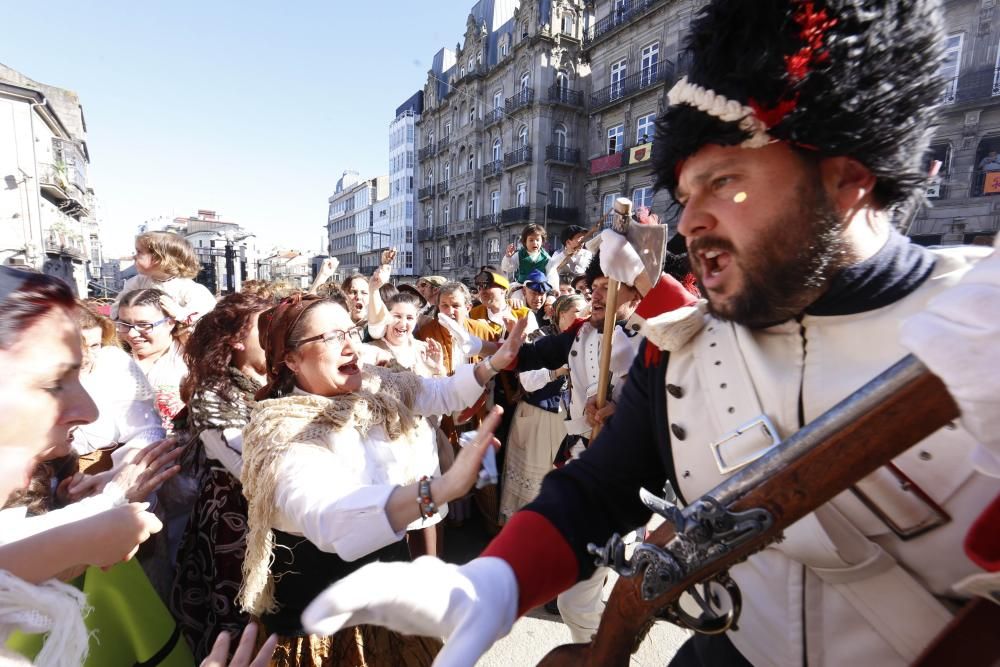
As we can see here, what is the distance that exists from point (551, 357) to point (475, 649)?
8.64 feet

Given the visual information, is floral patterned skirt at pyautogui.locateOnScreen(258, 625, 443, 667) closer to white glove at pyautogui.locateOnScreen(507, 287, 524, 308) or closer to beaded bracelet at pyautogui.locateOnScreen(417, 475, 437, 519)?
beaded bracelet at pyautogui.locateOnScreen(417, 475, 437, 519)

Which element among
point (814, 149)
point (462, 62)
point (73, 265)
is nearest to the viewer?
point (814, 149)

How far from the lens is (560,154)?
26125mm

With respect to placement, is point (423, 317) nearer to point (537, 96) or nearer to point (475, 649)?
point (475, 649)

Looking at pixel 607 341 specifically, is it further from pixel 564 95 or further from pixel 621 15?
pixel 564 95

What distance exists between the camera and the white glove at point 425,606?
2.71 ft

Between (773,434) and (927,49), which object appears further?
(927,49)

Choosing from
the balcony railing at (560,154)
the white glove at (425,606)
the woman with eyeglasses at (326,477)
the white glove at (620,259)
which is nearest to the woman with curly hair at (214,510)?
the woman with eyeglasses at (326,477)

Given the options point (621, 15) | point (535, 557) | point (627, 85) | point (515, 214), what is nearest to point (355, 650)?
point (535, 557)

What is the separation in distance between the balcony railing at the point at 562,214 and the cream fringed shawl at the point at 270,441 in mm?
25612

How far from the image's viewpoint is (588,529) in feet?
3.90

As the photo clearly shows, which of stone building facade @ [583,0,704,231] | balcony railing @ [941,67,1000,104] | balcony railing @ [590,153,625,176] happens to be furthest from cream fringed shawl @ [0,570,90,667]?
balcony railing @ [590,153,625,176]

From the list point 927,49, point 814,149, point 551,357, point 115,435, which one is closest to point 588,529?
point 814,149

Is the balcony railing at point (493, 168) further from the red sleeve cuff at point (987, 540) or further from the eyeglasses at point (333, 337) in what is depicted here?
the red sleeve cuff at point (987, 540)
